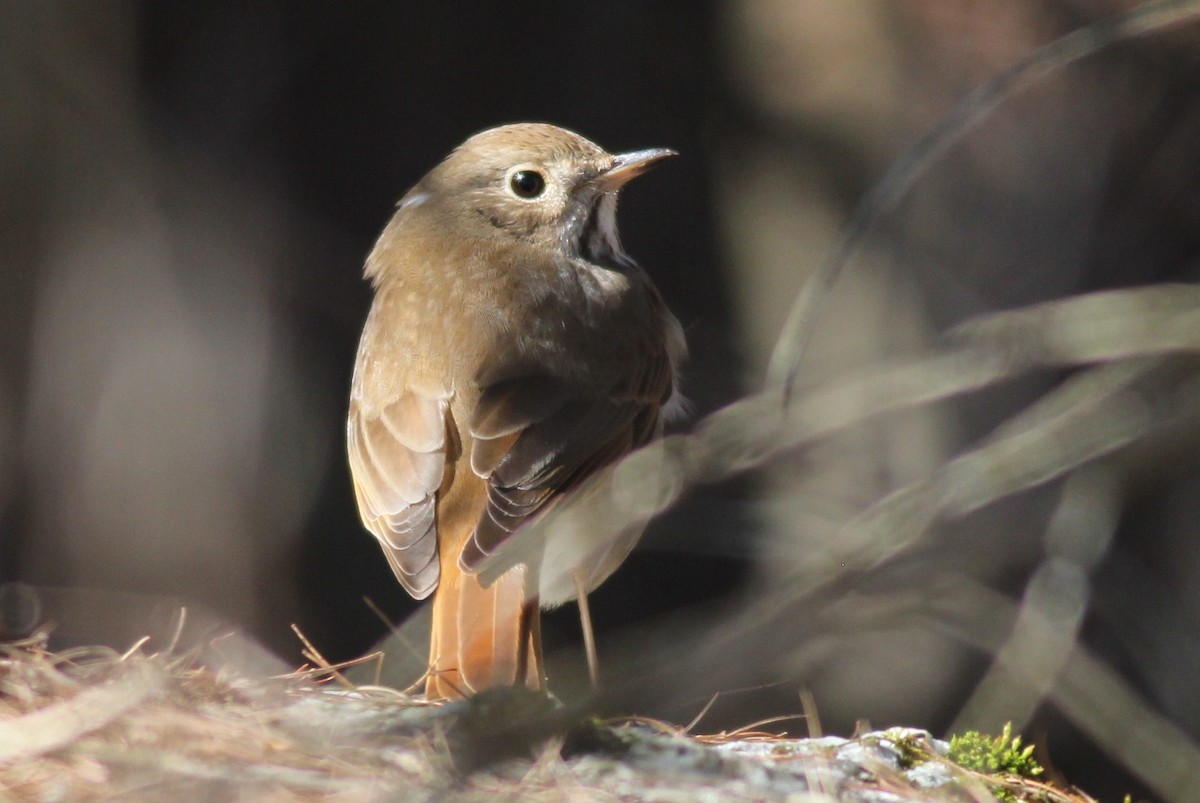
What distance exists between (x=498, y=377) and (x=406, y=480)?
0.40 meters

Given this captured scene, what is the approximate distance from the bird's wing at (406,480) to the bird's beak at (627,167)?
95 centimetres

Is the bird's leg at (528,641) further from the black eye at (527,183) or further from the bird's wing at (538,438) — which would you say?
the black eye at (527,183)

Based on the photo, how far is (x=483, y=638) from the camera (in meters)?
3.57

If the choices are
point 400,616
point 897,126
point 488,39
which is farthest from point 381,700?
point 897,126

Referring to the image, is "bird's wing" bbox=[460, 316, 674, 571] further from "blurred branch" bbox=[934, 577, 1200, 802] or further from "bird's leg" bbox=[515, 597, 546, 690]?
"blurred branch" bbox=[934, 577, 1200, 802]

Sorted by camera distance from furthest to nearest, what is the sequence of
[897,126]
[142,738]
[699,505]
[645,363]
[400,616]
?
1. [897,126]
2. [400,616]
3. [645,363]
4. [699,505]
5. [142,738]

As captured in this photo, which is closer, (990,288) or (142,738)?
(142,738)

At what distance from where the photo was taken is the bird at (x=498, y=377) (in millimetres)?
3689

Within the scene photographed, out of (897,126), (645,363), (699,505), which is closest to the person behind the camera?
(699,505)

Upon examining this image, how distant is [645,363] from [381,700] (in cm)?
180

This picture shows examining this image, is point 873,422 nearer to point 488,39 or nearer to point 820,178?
point 820,178

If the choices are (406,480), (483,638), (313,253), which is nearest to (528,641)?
(483,638)

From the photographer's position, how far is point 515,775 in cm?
257

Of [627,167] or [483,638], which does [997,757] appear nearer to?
[483,638]
